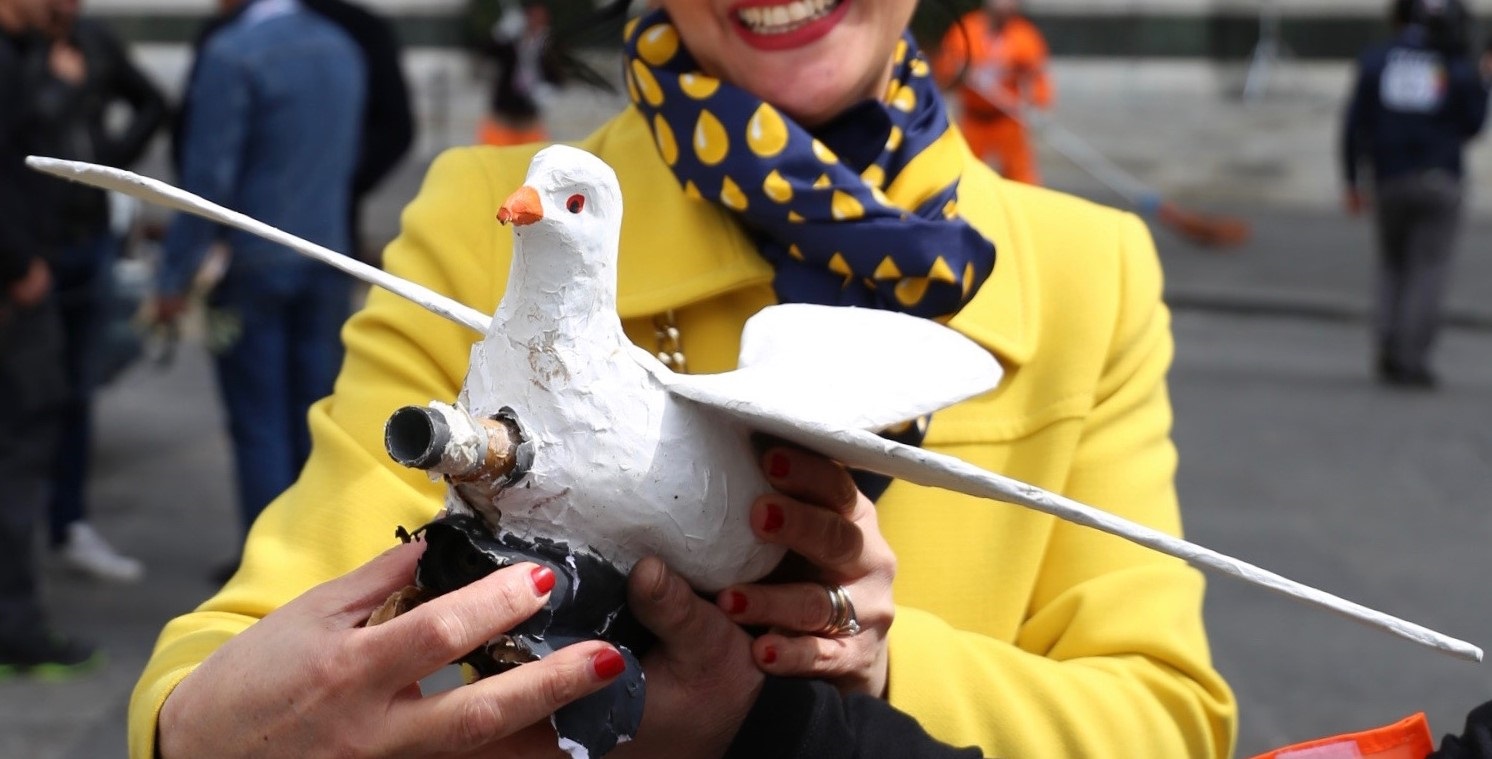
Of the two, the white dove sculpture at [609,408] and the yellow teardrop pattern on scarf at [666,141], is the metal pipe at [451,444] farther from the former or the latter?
the yellow teardrop pattern on scarf at [666,141]

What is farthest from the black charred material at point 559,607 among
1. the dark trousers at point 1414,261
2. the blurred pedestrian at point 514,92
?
the blurred pedestrian at point 514,92

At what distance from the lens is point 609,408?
1.35 m

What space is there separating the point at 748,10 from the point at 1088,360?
0.52m

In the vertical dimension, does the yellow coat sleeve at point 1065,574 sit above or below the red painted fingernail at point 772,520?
below

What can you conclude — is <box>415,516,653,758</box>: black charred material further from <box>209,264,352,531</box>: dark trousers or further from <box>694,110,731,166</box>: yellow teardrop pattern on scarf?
<box>209,264,352,531</box>: dark trousers

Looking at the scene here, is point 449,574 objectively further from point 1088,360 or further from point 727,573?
point 1088,360

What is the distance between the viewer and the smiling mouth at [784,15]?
1760 mm

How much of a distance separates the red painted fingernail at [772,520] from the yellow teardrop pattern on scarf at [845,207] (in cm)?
41

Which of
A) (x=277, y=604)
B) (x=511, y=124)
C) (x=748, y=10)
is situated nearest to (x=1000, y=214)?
(x=748, y=10)

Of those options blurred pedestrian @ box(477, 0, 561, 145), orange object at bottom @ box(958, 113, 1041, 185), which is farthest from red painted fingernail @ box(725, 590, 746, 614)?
orange object at bottom @ box(958, 113, 1041, 185)

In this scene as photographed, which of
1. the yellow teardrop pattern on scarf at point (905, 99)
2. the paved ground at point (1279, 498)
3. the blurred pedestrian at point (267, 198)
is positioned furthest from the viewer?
the blurred pedestrian at point (267, 198)

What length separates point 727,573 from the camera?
146 cm

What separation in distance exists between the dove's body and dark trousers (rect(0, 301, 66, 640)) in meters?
4.22

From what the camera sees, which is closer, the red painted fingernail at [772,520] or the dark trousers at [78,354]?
the red painted fingernail at [772,520]
